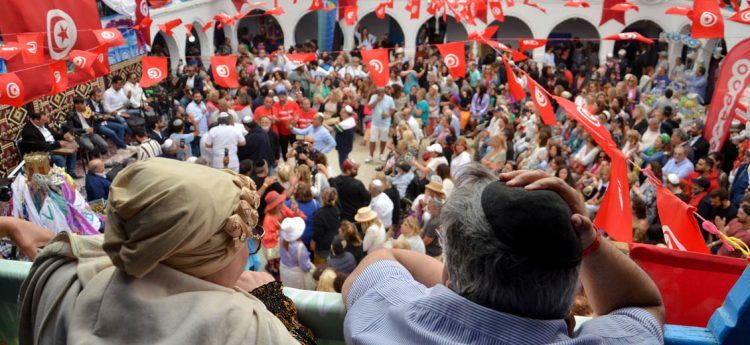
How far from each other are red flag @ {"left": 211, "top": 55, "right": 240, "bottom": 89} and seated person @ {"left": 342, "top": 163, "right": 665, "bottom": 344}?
9819 mm

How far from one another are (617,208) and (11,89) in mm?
7213

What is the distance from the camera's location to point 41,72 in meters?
8.13

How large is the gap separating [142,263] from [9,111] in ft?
37.5

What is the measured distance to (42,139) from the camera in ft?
32.1

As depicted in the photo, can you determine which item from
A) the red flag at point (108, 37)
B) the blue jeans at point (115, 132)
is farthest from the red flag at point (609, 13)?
the red flag at point (108, 37)

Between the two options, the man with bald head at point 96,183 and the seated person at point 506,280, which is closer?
the seated person at point 506,280

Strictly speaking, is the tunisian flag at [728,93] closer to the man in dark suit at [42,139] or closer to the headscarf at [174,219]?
the headscarf at [174,219]

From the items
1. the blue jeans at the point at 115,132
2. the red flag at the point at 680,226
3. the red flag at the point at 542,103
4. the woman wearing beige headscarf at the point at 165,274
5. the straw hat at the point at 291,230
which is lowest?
the blue jeans at the point at 115,132

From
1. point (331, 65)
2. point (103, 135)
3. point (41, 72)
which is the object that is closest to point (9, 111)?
point (103, 135)

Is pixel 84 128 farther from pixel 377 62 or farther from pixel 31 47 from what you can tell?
pixel 377 62

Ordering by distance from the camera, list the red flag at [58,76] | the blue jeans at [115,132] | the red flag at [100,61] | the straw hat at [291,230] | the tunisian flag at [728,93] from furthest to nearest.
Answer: the blue jeans at [115,132], the red flag at [100,61], the red flag at [58,76], the tunisian flag at [728,93], the straw hat at [291,230]

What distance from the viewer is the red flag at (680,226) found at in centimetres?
352

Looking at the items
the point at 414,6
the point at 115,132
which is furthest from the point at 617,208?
the point at 414,6

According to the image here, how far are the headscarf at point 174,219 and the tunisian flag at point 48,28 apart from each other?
7.38 m
